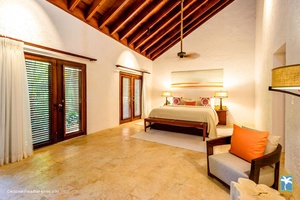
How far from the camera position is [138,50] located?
6.68 meters

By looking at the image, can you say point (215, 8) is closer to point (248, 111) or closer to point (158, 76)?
point (158, 76)

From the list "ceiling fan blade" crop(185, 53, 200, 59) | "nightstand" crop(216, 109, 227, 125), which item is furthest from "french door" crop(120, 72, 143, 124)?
"nightstand" crop(216, 109, 227, 125)

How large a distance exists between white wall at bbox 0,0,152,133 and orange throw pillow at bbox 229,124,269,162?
12.8ft

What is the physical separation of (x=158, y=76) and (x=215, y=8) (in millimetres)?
3629

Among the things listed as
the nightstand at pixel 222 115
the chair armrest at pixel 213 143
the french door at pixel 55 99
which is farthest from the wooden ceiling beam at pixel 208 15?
the chair armrest at pixel 213 143

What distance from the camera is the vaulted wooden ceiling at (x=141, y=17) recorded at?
416cm

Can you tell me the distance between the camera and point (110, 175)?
2373 millimetres

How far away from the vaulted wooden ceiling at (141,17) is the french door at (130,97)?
125 cm

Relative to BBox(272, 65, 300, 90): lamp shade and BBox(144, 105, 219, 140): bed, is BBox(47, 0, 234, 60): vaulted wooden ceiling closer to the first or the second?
BBox(144, 105, 219, 140): bed

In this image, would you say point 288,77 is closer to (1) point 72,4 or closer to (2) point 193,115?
(2) point 193,115

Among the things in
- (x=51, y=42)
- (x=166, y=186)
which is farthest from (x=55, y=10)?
(x=166, y=186)

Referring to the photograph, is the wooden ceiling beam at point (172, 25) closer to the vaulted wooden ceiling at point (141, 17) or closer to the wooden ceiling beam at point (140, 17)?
the vaulted wooden ceiling at point (141, 17)

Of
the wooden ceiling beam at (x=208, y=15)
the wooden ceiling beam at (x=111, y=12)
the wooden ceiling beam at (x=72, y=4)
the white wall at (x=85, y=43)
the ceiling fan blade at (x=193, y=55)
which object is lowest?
the white wall at (x=85, y=43)

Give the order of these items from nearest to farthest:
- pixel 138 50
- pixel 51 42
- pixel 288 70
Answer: pixel 288 70
pixel 51 42
pixel 138 50
